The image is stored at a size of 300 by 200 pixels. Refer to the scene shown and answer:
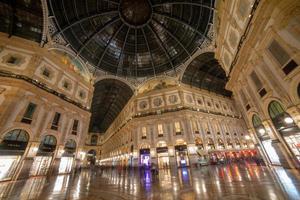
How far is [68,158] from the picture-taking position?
1958 centimetres

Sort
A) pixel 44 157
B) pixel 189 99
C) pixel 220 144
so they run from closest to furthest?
pixel 44 157 → pixel 220 144 → pixel 189 99

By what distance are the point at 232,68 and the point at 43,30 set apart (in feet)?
87.1

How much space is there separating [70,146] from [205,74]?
31.2 meters

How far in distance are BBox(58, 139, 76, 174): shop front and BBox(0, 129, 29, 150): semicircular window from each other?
18.3 ft

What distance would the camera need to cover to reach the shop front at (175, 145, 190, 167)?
22.3 metres

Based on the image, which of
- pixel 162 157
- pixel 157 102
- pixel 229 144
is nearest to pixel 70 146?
pixel 162 157

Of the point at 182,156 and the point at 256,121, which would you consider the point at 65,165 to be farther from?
the point at 256,121

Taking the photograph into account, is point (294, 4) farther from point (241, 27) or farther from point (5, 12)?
point (5, 12)

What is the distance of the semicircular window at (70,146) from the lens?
63.7 ft

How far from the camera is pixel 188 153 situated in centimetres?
2250

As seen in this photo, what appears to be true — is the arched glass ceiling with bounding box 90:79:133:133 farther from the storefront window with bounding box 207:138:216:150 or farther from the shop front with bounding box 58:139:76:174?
the storefront window with bounding box 207:138:216:150

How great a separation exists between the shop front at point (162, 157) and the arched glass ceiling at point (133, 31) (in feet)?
57.2

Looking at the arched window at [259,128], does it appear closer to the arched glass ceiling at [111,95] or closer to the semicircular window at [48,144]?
the arched glass ceiling at [111,95]

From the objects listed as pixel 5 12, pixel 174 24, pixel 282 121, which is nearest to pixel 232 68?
pixel 282 121
